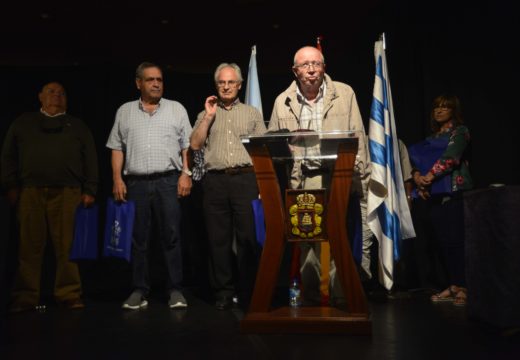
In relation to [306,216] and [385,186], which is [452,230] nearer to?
[385,186]

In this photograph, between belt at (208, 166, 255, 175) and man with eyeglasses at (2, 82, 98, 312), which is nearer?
belt at (208, 166, 255, 175)

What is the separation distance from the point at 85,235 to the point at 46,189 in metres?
0.43

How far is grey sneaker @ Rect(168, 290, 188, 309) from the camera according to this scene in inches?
146

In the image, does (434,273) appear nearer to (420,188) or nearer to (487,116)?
(420,188)

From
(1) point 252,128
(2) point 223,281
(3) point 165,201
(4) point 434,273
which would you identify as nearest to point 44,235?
(3) point 165,201

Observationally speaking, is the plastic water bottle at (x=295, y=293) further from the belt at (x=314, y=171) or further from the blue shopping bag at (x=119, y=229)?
the blue shopping bag at (x=119, y=229)

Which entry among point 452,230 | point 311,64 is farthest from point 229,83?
point 452,230

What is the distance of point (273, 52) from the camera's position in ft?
19.4

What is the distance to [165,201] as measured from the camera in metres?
3.79

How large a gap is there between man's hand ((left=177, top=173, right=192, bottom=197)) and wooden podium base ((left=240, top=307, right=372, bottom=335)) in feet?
3.69

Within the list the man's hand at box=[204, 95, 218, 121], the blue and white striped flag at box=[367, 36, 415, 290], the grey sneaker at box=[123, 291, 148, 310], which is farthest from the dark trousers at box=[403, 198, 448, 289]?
the grey sneaker at box=[123, 291, 148, 310]

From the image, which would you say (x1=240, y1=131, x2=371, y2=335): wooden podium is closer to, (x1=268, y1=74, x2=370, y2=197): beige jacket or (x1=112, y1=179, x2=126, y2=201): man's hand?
(x1=268, y1=74, x2=370, y2=197): beige jacket

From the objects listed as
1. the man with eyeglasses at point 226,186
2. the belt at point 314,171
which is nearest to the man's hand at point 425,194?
the belt at point 314,171

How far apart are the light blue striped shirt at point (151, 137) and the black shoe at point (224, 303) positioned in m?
0.91
